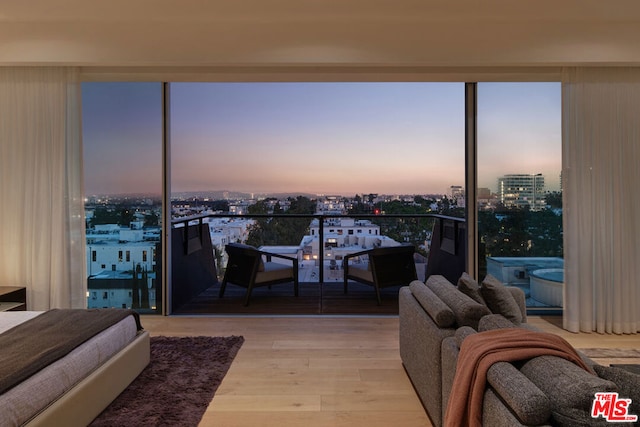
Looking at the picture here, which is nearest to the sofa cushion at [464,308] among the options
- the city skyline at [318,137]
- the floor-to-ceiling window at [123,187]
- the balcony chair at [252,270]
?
the city skyline at [318,137]

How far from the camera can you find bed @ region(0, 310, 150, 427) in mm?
1643

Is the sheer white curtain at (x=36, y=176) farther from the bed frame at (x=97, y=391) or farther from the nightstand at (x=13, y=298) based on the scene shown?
the bed frame at (x=97, y=391)

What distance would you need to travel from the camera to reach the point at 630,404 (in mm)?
1154

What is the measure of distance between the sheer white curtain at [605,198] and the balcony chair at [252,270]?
304 centimetres

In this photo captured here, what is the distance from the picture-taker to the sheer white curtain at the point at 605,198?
359 cm

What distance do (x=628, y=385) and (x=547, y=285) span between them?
322cm

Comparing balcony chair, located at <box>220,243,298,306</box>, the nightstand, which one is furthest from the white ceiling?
balcony chair, located at <box>220,243,298,306</box>

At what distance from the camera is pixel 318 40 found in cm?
340

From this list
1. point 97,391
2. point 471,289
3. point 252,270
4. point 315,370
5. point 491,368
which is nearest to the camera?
point 491,368

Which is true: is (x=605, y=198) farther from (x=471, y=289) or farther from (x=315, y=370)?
(x=315, y=370)

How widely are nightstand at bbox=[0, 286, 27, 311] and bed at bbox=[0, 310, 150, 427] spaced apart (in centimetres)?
82

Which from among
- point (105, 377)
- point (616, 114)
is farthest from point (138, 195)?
point (616, 114)

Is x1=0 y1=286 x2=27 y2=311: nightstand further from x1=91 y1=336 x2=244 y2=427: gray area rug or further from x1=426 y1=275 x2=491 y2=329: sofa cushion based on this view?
x1=426 y1=275 x2=491 y2=329: sofa cushion

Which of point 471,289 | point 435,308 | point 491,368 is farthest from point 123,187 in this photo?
point 491,368
